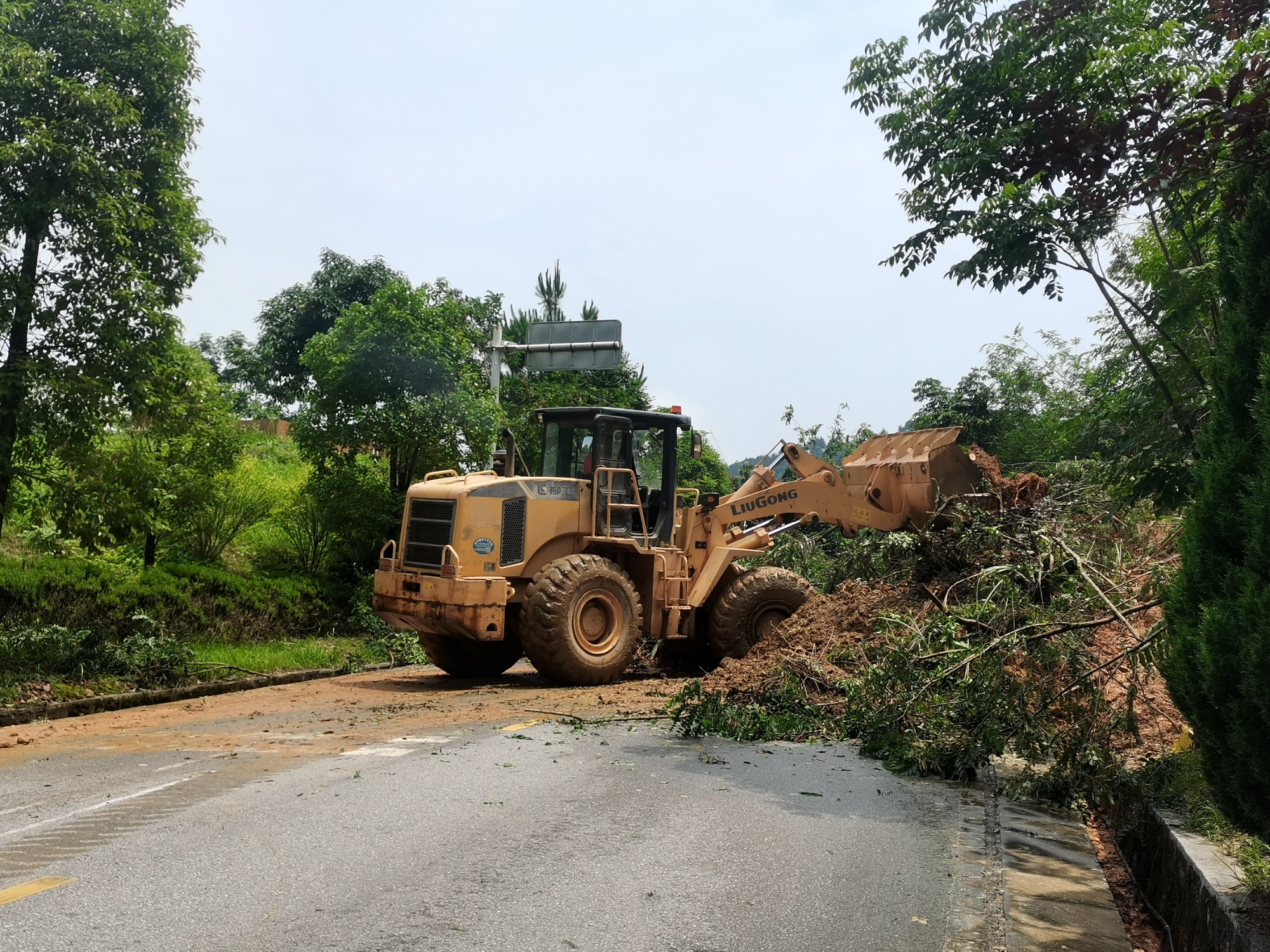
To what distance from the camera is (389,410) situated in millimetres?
19562

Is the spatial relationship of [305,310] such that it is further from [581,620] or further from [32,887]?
[32,887]

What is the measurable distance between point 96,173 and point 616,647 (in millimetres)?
7811

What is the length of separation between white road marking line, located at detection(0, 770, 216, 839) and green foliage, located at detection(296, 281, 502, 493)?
40.2 feet

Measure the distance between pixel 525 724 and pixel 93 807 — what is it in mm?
4354

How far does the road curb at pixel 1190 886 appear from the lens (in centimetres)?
457

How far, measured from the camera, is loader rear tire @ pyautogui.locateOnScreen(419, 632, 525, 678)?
14922 mm

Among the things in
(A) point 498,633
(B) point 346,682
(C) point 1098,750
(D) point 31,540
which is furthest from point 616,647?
(D) point 31,540

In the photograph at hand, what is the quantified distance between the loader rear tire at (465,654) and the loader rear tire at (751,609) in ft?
8.76

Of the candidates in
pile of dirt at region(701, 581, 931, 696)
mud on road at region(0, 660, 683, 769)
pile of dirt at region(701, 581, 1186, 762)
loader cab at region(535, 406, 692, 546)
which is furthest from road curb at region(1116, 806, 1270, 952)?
loader cab at region(535, 406, 692, 546)

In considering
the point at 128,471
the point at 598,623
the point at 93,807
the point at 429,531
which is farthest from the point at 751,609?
the point at 93,807

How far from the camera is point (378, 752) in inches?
354

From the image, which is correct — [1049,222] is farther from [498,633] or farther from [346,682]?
[346,682]

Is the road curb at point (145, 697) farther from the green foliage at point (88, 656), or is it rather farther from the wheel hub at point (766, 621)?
the wheel hub at point (766, 621)

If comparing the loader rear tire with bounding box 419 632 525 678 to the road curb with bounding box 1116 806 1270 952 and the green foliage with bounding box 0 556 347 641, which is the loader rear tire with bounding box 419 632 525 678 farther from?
the road curb with bounding box 1116 806 1270 952
